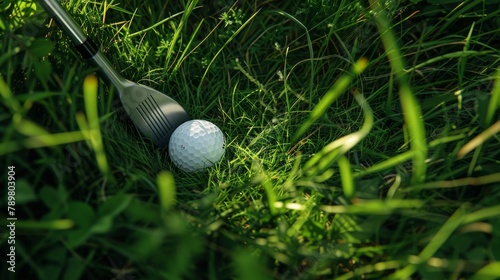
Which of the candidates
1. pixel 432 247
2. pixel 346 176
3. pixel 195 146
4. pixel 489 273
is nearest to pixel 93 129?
pixel 195 146

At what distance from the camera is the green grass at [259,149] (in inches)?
48.2

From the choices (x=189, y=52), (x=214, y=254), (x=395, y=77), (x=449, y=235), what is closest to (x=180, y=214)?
(x=214, y=254)

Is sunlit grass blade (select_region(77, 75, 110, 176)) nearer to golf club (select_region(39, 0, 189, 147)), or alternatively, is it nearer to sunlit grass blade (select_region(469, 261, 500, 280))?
golf club (select_region(39, 0, 189, 147))

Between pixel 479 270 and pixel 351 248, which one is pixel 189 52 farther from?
pixel 479 270

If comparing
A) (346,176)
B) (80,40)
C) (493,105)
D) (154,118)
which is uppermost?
(80,40)

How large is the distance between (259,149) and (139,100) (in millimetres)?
526

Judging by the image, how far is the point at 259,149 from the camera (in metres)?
1.94

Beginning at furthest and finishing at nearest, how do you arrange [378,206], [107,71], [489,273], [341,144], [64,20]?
[107,71] < [64,20] < [341,144] < [378,206] < [489,273]

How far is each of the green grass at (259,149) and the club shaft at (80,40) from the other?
2.3 inches

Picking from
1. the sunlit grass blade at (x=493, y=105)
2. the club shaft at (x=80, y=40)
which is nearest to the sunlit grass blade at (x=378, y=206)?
the sunlit grass blade at (x=493, y=105)

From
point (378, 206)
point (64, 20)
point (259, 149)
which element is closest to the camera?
point (378, 206)

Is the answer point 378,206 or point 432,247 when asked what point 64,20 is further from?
point 432,247

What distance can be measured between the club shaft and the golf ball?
0.99 feet

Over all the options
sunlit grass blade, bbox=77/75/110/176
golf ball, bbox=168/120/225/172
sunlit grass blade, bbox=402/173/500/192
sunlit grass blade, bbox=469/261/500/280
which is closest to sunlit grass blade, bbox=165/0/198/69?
golf ball, bbox=168/120/225/172
